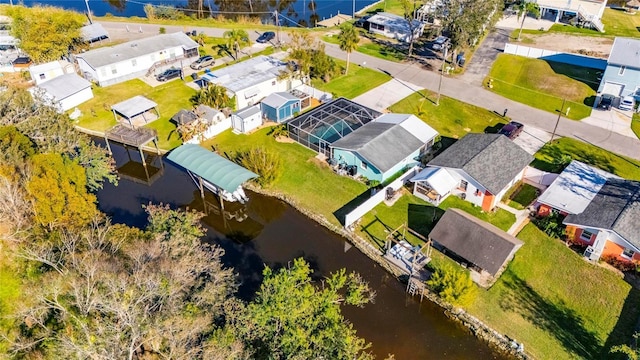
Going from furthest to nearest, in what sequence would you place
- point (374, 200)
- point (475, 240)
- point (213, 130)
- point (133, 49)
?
point (133, 49)
point (213, 130)
point (374, 200)
point (475, 240)

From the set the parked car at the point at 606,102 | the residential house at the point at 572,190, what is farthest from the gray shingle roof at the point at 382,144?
the parked car at the point at 606,102

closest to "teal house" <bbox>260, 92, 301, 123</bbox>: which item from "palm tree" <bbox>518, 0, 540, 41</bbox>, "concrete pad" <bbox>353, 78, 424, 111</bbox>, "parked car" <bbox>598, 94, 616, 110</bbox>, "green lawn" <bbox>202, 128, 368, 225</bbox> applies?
"green lawn" <bbox>202, 128, 368, 225</bbox>

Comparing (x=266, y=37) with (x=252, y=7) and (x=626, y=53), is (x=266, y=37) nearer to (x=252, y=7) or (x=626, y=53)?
(x=252, y=7)

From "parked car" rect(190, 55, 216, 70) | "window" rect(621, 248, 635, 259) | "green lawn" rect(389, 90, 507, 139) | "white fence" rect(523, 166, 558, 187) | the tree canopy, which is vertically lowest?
"window" rect(621, 248, 635, 259)

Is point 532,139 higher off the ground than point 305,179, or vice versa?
point 532,139

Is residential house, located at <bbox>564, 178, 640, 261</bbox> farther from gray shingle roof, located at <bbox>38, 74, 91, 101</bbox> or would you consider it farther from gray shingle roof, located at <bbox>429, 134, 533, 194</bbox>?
gray shingle roof, located at <bbox>38, 74, 91, 101</bbox>

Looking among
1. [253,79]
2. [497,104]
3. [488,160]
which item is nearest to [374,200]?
[488,160]

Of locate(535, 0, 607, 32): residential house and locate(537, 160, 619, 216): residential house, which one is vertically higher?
locate(535, 0, 607, 32): residential house

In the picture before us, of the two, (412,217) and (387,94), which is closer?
(412,217)
